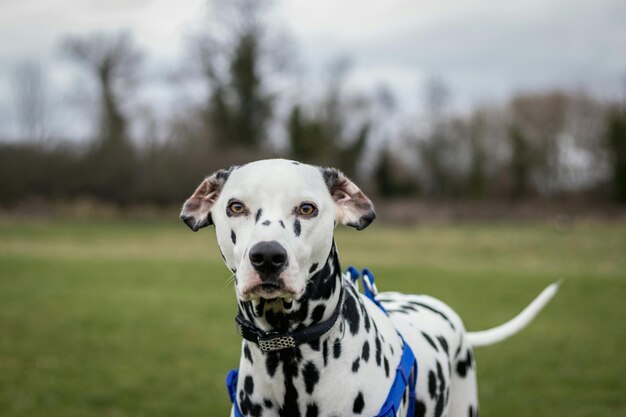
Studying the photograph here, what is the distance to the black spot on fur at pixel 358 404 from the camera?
9.37ft

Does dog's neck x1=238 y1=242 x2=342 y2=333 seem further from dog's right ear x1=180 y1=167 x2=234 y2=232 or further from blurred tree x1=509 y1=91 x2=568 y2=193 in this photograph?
blurred tree x1=509 y1=91 x2=568 y2=193

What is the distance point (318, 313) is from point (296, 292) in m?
0.35

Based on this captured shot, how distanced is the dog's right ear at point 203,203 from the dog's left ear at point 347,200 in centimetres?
48

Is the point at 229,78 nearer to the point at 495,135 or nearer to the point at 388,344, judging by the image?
the point at 495,135

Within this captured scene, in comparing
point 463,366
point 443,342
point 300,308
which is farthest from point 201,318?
point 300,308

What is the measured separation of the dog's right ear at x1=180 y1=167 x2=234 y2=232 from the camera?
122 inches

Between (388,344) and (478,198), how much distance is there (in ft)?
144

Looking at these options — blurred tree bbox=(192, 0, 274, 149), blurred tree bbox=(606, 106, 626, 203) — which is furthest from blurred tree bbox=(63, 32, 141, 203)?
blurred tree bbox=(606, 106, 626, 203)

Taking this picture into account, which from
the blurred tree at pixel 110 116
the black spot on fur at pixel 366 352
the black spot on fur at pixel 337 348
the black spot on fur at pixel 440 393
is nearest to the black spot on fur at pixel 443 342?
the black spot on fur at pixel 440 393

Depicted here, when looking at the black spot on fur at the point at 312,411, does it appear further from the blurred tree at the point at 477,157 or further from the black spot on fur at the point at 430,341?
the blurred tree at the point at 477,157

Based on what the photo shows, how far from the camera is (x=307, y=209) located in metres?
2.81

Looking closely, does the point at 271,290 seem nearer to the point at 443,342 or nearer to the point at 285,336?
the point at 285,336

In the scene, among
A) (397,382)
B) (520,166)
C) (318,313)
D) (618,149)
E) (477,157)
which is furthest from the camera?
(477,157)

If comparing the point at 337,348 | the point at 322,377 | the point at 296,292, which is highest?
the point at 296,292
